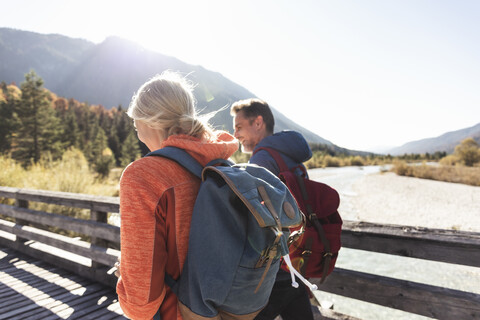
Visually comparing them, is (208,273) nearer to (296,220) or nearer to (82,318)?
(296,220)

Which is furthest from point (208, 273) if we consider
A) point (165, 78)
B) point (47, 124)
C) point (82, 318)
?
point (47, 124)

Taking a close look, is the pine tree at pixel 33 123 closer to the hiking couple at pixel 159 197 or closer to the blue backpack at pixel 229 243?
the hiking couple at pixel 159 197

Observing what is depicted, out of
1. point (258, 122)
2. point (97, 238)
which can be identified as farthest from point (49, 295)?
point (258, 122)

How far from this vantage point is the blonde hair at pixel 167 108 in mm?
1039

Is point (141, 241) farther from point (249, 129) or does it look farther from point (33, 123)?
point (33, 123)

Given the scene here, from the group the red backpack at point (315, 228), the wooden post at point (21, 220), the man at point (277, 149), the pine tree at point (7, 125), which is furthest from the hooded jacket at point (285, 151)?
the pine tree at point (7, 125)

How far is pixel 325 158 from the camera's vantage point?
49.3 m

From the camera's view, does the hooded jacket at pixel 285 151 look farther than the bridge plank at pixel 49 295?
No

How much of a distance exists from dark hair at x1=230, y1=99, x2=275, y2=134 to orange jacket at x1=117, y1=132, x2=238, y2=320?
3.21 feet

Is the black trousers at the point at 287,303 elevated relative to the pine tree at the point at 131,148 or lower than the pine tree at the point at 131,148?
elevated

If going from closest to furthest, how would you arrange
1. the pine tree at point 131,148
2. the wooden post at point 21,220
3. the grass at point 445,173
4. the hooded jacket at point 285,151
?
1. the hooded jacket at point 285,151
2. the wooden post at point 21,220
3. the grass at point 445,173
4. the pine tree at point 131,148

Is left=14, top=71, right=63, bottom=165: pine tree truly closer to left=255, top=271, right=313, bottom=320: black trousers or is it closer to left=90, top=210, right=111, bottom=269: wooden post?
left=90, top=210, right=111, bottom=269: wooden post

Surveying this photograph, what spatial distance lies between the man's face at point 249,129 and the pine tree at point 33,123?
3130 cm

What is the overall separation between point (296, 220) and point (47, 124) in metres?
35.4
